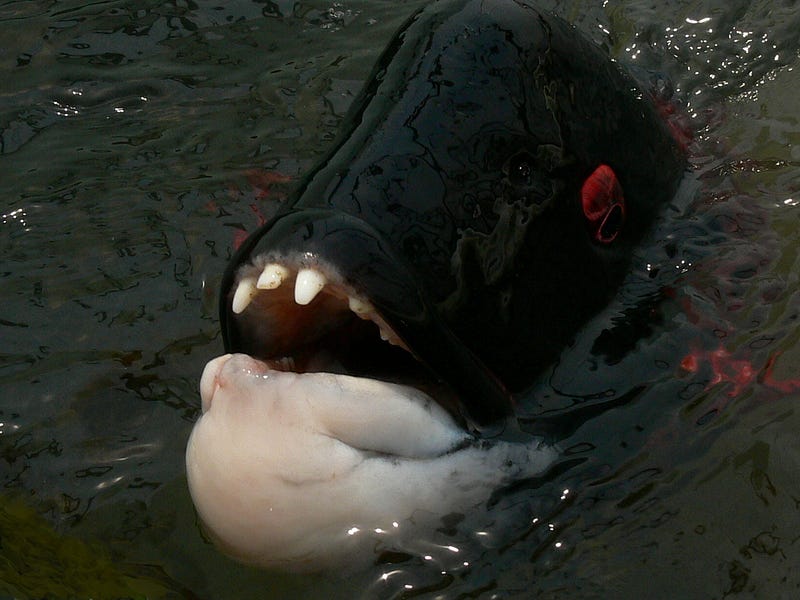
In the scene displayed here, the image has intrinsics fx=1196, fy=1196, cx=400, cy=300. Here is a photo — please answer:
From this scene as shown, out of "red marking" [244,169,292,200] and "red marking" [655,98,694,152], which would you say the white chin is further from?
"red marking" [655,98,694,152]

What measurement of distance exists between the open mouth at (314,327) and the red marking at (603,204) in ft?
2.28

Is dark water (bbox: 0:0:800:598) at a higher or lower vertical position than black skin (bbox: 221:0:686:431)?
lower

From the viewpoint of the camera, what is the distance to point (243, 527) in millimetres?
2557

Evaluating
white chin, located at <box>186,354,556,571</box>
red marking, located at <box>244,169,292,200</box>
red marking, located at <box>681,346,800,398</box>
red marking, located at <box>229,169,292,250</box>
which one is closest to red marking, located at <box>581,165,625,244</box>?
red marking, located at <box>681,346,800,398</box>

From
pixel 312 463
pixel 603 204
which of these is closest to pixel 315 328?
pixel 312 463

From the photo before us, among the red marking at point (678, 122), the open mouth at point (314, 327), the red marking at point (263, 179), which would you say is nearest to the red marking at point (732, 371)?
the open mouth at point (314, 327)

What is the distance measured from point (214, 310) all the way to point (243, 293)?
3.98 feet

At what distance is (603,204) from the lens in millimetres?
3289

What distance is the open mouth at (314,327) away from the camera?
253cm

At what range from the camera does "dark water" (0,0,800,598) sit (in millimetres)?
2873

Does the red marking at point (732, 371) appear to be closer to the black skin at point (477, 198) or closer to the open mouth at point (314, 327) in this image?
the black skin at point (477, 198)

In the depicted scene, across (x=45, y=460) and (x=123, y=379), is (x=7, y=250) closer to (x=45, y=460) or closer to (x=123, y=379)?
(x=123, y=379)

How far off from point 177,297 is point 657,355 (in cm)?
157

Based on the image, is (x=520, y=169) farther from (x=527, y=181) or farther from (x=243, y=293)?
(x=243, y=293)
